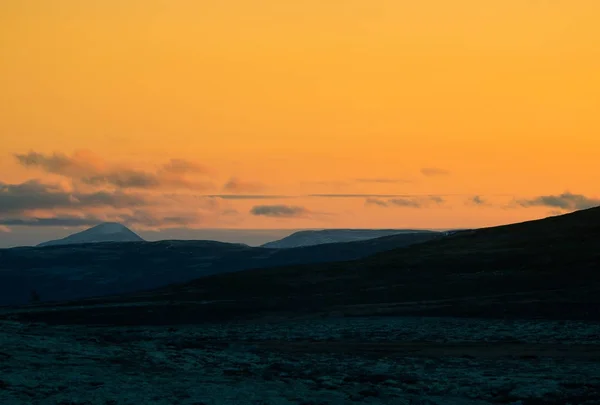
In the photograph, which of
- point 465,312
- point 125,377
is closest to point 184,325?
point 465,312

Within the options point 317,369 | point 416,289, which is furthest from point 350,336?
point 416,289

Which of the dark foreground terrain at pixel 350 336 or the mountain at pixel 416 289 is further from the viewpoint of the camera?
the mountain at pixel 416 289

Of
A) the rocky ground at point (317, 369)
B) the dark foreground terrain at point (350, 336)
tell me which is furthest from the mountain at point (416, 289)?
the rocky ground at point (317, 369)

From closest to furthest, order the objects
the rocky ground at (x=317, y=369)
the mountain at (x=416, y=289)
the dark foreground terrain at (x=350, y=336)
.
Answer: the rocky ground at (x=317, y=369) → the dark foreground terrain at (x=350, y=336) → the mountain at (x=416, y=289)

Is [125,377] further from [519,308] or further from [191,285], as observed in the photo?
[191,285]

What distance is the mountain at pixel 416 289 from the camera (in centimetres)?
7288

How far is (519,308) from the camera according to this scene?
68.4 meters

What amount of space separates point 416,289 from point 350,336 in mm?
34413

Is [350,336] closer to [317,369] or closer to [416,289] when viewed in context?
[317,369]

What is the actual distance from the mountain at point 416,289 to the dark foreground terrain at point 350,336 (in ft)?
0.80

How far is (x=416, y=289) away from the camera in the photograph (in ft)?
293

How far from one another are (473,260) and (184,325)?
43995mm

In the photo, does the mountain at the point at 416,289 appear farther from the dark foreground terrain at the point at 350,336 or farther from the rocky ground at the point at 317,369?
the rocky ground at the point at 317,369

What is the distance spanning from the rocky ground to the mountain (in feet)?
57.1
